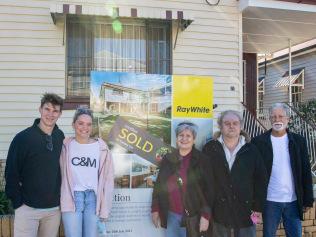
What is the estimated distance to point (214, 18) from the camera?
810 cm

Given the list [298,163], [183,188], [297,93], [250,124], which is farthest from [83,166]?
[297,93]

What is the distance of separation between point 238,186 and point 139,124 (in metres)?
1.24

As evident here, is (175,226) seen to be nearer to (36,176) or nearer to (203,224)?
(203,224)

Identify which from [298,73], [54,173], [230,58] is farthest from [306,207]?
[298,73]

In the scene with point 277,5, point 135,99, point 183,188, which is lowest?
point 183,188

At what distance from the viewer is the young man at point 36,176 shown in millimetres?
3209

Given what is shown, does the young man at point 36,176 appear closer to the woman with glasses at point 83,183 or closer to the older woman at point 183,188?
the woman with glasses at point 83,183

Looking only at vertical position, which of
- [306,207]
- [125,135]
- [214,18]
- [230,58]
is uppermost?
[214,18]

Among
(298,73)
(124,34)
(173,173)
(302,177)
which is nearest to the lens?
(173,173)

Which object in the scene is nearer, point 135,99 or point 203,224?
point 203,224

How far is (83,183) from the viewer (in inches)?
133

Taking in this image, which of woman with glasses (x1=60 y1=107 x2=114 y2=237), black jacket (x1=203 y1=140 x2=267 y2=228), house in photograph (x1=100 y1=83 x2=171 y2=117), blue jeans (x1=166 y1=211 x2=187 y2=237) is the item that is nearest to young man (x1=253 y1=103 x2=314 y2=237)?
black jacket (x1=203 y1=140 x2=267 y2=228)

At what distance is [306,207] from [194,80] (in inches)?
64.9

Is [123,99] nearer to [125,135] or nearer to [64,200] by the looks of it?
[125,135]
